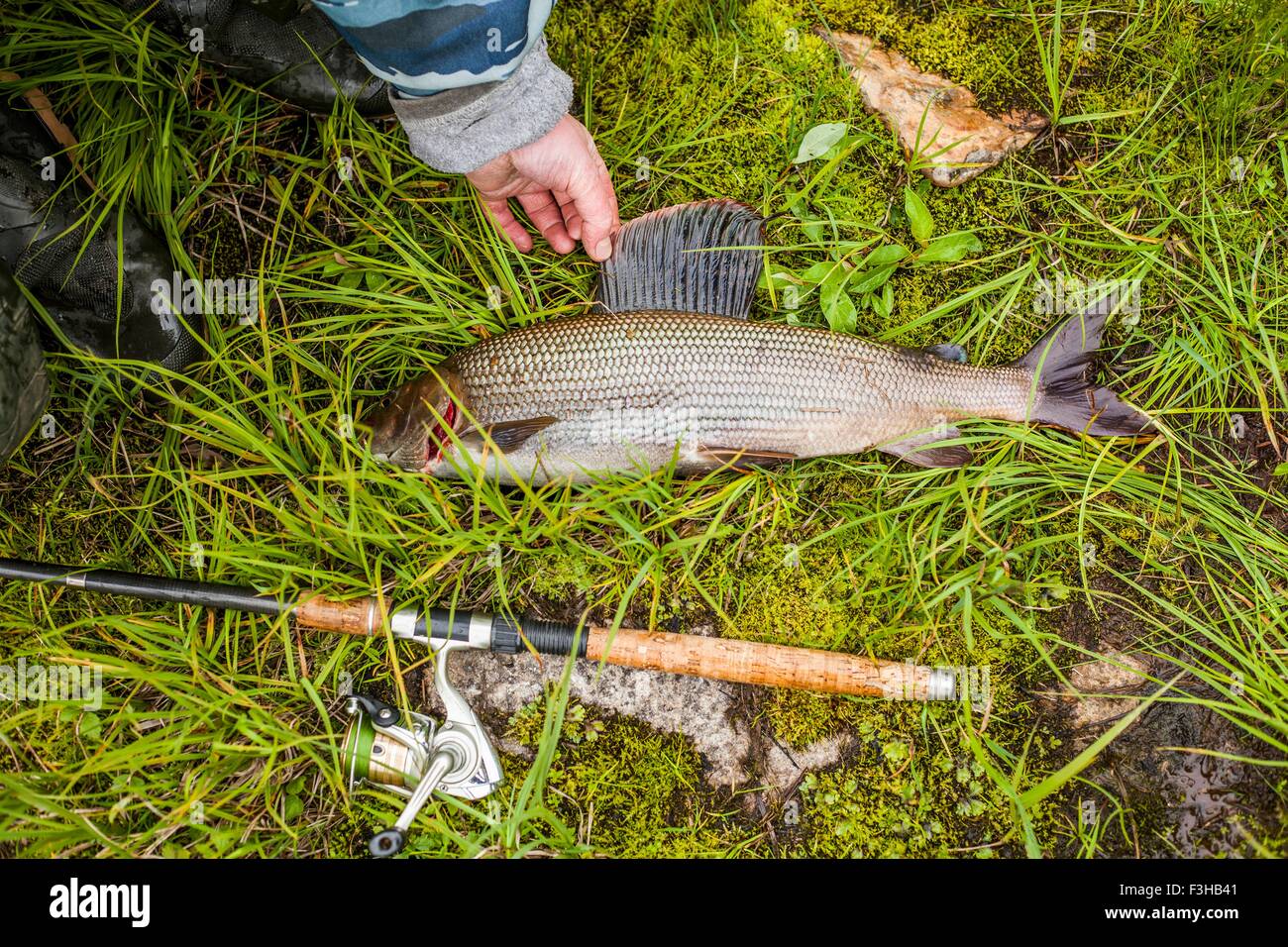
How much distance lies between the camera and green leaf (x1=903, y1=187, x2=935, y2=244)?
350 cm

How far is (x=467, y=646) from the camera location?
10.1ft

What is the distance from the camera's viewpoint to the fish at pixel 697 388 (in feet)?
10.2

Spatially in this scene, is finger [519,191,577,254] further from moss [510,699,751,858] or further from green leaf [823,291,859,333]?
moss [510,699,751,858]

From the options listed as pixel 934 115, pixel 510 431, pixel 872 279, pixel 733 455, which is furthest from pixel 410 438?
pixel 934 115

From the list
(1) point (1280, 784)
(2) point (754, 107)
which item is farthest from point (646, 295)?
(1) point (1280, 784)

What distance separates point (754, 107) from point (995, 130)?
46.3 inches

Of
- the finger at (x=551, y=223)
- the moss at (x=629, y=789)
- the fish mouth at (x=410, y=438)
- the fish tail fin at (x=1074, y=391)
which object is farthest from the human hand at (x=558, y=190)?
the moss at (x=629, y=789)

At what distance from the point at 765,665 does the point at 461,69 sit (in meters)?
2.53

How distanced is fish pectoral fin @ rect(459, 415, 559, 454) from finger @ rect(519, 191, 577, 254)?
0.95 metres

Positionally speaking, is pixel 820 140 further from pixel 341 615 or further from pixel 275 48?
pixel 341 615

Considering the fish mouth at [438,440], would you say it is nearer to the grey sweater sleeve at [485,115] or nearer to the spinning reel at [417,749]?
the spinning reel at [417,749]

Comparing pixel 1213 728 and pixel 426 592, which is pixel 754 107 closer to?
pixel 426 592

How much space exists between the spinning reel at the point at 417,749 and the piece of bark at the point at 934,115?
A: 318 centimetres

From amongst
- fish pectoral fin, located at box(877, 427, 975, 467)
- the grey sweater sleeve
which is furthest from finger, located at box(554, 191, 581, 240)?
fish pectoral fin, located at box(877, 427, 975, 467)
